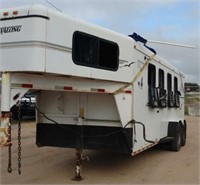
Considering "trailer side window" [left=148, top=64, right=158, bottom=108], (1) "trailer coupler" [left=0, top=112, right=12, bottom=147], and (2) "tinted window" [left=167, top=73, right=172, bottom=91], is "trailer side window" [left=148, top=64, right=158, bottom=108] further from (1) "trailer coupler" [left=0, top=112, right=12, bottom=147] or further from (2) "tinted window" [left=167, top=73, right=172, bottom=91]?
(1) "trailer coupler" [left=0, top=112, right=12, bottom=147]

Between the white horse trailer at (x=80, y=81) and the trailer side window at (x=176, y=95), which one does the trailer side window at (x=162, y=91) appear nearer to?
the white horse trailer at (x=80, y=81)

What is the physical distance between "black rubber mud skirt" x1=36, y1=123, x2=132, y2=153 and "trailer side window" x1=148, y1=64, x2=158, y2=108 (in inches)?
56.7

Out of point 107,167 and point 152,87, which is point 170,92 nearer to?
point 152,87

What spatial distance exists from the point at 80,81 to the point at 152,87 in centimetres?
254

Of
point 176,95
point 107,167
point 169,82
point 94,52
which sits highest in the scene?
point 94,52

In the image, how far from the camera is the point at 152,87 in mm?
8539

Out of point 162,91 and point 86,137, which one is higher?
point 162,91

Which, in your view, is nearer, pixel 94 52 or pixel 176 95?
pixel 94 52

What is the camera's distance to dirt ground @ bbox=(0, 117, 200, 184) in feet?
23.5

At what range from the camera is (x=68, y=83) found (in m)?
6.37

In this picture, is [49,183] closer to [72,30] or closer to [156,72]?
[72,30]

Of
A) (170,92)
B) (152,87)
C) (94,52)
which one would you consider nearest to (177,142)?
(170,92)

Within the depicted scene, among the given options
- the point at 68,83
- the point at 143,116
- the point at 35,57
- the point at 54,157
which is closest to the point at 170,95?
the point at 143,116

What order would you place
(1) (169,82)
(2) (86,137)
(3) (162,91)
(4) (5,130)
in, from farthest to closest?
(1) (169,82), (3) (162,91), (2) (86,137), (4) (5,130)
